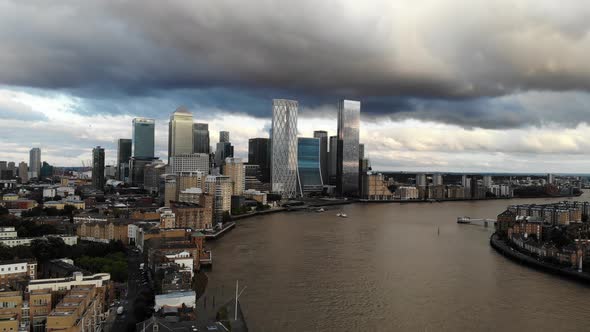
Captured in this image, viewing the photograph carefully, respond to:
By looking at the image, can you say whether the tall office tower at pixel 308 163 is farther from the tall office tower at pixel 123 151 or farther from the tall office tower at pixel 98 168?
the tall office tower at pixel 123 151

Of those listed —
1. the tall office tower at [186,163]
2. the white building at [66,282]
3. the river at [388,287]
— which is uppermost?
the tall office tower at [186,163]

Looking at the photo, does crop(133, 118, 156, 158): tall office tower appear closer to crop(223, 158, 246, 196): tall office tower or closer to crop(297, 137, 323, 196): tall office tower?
crop(297, 137, 323, 196): tall office tower

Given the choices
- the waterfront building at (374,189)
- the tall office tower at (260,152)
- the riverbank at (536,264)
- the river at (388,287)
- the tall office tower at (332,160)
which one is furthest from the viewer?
the tall office tower at (260,152)

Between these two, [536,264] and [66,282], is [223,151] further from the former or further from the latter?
[66,282]

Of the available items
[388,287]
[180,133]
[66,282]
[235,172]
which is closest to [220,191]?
[235,172]

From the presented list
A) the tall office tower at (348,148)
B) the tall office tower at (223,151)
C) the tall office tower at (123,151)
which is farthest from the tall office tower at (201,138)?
the tall office tower at (348,148)

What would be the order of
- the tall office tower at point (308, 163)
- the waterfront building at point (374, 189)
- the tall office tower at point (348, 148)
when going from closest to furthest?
the waterfront building at point (374, 189), the tall office tower at point (308, 163), the tall office tower at point (348, 148)

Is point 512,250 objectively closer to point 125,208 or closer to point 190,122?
point 125,208
